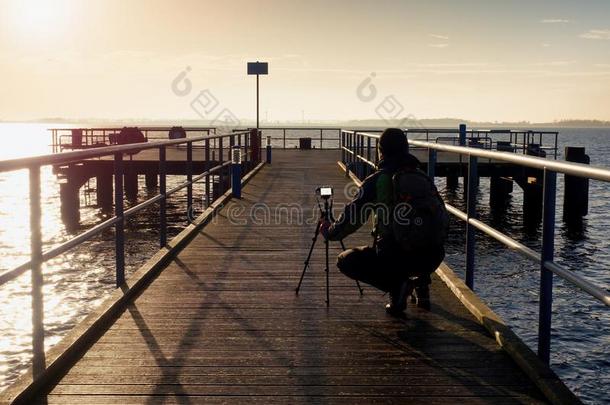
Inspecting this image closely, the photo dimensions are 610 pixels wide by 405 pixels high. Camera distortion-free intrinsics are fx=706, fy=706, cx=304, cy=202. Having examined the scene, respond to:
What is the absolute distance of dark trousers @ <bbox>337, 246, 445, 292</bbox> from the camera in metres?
5.46

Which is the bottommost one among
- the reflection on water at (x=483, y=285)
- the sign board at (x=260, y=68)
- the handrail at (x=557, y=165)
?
the reflection on water at (x=483, y=285)

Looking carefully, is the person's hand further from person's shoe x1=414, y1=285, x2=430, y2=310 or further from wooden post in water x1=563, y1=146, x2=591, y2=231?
wooden post in water x1=563, y1=146, x2=591, y2=231

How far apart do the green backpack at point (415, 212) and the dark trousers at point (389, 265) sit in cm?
18

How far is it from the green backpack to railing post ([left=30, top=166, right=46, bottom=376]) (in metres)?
2.47

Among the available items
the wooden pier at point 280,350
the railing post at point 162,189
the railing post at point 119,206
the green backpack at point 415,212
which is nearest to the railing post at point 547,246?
the wooden pier at point 280,350

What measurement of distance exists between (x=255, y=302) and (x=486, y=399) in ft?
8.69

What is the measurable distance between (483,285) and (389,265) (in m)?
14.1

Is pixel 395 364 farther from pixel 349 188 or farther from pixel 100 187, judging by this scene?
pixel 100 187

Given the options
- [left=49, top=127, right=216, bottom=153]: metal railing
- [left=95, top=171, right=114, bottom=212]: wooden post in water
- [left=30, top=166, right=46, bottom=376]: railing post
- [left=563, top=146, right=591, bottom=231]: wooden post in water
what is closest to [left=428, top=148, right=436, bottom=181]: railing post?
[left=30, top=166, right=46, bottom=376]: railing post

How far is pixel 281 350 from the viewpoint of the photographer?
4824 millimetres

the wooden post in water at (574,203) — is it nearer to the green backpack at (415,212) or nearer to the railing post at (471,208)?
the railing post at (471,208)

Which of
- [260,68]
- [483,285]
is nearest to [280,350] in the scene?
[483,285]

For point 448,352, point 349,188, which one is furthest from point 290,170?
point 448,352

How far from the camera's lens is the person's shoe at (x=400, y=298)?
5543mm
